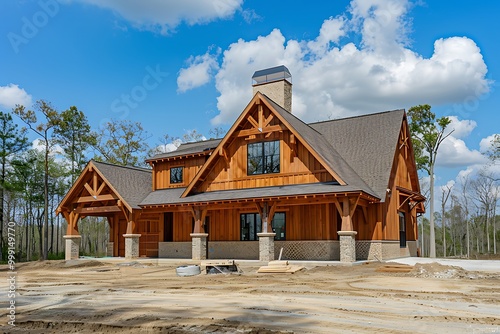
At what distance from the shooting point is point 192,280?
16531 millimetres

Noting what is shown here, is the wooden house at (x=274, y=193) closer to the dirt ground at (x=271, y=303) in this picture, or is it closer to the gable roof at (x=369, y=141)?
the gable roof at (x=369, y=141)

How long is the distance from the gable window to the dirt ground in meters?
11.5

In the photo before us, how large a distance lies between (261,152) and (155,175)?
9206 mm

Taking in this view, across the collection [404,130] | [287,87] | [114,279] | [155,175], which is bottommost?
[114,279]

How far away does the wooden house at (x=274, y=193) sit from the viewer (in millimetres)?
22062

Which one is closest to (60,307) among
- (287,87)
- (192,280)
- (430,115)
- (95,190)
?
(192,280)

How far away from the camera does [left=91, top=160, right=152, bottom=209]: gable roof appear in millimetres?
27562

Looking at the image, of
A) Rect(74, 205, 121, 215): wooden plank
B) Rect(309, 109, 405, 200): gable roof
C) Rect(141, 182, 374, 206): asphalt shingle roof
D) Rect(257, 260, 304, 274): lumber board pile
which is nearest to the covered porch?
Rect(141, 182, 374, 206): asphalt shingle roof

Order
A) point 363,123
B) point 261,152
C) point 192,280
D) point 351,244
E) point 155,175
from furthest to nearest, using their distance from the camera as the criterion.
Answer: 1. point 155,175
2. point 363,123
3. point 261,152
4. point 351,244
5. point 192,280

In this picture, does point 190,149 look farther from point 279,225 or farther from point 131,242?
point 279,225

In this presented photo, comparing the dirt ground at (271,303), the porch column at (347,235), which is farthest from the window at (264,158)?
the dirt ground at (271,303)

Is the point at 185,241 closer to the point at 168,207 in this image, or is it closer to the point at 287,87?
the point at 168,207

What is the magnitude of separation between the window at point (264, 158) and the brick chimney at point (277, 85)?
4881 mm

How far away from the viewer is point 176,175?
2962 centimetres
